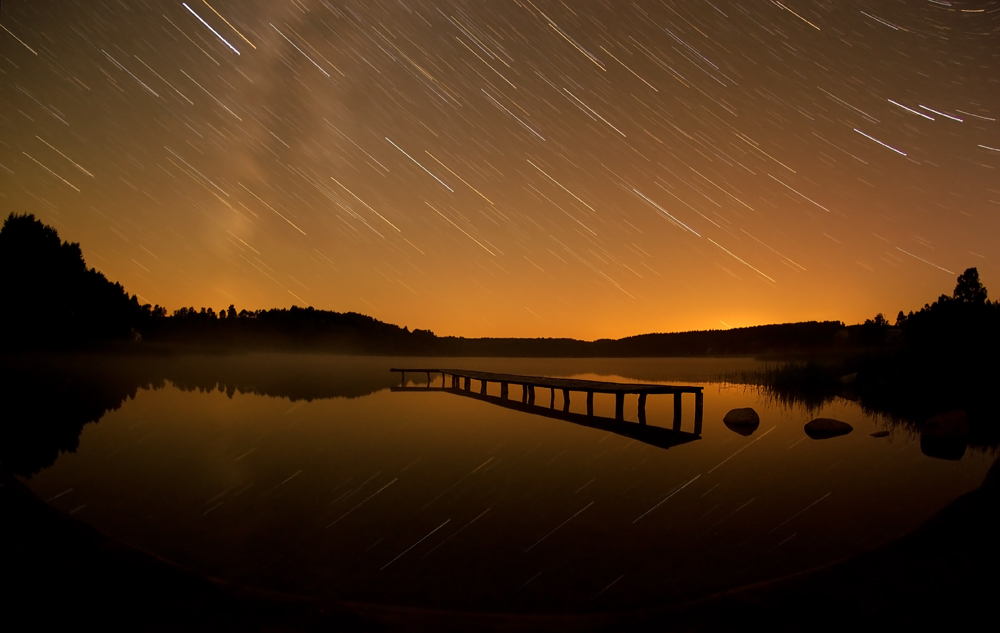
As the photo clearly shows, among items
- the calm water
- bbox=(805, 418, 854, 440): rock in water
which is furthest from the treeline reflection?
bbox=(805, 418, 854, 440): rock in water

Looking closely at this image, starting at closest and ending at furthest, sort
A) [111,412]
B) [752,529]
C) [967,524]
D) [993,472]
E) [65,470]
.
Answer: [967,524], [993,472], [752,529], [65,470], [111,412]

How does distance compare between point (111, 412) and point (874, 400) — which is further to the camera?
point (874, 400)

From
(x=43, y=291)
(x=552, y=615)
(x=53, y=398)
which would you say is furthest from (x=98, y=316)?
(x=552, y=615)

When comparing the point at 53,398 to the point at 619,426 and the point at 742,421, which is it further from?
the point at 742,421

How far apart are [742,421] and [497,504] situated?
1404 centimetres

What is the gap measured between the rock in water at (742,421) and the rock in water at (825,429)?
1.87 m

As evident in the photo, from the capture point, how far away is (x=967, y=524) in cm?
585

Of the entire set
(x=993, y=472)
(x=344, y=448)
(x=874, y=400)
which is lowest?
(x=874, y=400)

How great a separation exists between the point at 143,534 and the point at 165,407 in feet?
68.2

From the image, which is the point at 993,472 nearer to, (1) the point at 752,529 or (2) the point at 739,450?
(1) the point at 752,529

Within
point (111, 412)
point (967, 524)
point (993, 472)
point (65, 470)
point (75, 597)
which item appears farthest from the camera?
point (111, 412)

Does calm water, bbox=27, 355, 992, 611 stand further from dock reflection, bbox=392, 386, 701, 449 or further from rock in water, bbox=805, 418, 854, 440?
dock reflection, bbox=392, 386, 701, 449

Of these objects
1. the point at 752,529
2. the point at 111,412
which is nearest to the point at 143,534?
the point at 752,529

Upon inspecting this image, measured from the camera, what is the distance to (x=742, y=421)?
19938 mm
